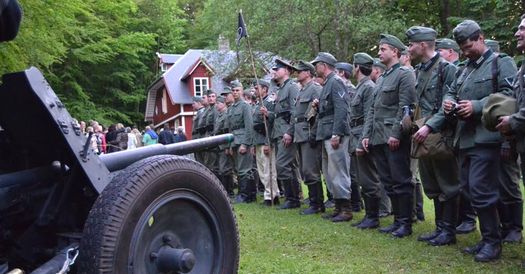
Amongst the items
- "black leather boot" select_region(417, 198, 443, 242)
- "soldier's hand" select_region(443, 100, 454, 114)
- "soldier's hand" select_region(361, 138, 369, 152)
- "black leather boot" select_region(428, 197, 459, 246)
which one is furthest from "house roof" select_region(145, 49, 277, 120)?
"soldier's hand" select_region(443, 100, 454, 114)

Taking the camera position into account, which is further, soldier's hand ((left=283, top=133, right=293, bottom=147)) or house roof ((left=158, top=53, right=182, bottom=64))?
house roof ((left=158, top=53, right=182, bottom=64))

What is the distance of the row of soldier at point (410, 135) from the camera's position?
16.9ft

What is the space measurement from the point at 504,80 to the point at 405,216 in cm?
202

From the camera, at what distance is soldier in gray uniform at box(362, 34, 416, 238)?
6.45 metres

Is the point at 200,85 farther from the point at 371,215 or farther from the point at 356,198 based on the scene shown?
the point at 371,215

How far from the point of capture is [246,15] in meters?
28.2

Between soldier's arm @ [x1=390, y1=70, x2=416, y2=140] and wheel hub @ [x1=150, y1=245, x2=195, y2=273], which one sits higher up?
soldier's arm @ [x1=390, y1=70, x2=416, y2=140]

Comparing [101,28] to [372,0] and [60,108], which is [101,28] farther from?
[60,108]

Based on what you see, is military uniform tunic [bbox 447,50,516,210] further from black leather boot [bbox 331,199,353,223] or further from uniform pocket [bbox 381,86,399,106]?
black leather boot [bbox 331,199,353,223]

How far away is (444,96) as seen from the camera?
5.73 metres

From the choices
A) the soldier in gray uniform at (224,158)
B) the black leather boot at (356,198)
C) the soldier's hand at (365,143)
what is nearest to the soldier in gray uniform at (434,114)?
the soldier's hand at (365,143)

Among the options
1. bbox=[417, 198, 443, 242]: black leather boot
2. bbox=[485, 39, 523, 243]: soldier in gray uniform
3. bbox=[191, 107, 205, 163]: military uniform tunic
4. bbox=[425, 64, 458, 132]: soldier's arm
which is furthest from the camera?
bbox=[191, 107, 205, 163]: military uniform tunic

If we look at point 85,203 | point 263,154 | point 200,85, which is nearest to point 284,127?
point 263,154

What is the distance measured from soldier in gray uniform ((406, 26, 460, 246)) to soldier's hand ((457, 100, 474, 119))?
62 centimetres
